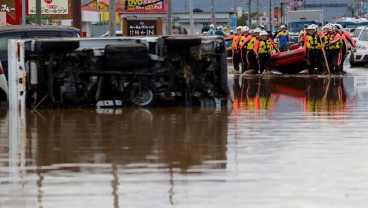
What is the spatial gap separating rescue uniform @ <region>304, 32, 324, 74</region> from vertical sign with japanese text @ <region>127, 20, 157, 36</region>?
18.5 m

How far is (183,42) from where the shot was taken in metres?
17.9

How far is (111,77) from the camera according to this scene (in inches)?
721

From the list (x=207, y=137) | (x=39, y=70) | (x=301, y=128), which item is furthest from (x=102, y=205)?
(x=39, y=70)

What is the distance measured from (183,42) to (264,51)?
481 inches

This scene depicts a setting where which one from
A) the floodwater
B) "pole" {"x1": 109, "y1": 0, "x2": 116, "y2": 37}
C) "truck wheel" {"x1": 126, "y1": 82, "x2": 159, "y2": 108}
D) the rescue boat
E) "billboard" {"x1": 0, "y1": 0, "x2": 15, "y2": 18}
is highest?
"billboard" {"x1": 0, "y1": 0, "x2": 15, "y2": 18}

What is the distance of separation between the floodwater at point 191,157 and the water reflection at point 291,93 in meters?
0.11

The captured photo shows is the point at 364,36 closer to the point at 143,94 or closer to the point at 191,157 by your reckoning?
the point at 143,94

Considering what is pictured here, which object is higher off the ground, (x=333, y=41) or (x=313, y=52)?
(x=333, y=41)

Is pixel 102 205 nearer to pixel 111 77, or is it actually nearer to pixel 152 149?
pixel 152 149

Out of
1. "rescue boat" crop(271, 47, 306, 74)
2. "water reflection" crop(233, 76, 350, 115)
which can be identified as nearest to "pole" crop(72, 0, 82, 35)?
"water reflection" crop(233, 76, 350, 115)

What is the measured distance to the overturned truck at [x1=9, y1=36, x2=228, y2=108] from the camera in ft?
58.5

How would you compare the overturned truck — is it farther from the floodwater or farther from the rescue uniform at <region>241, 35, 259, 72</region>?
the rescue uniform at <region>241, 35, 259, 72</region>

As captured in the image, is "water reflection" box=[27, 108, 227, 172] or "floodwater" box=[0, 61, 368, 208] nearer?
"floodwater" box=[0, 61, 368, 208]

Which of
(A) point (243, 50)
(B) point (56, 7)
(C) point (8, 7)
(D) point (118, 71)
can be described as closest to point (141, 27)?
(C) point (8, 7)
